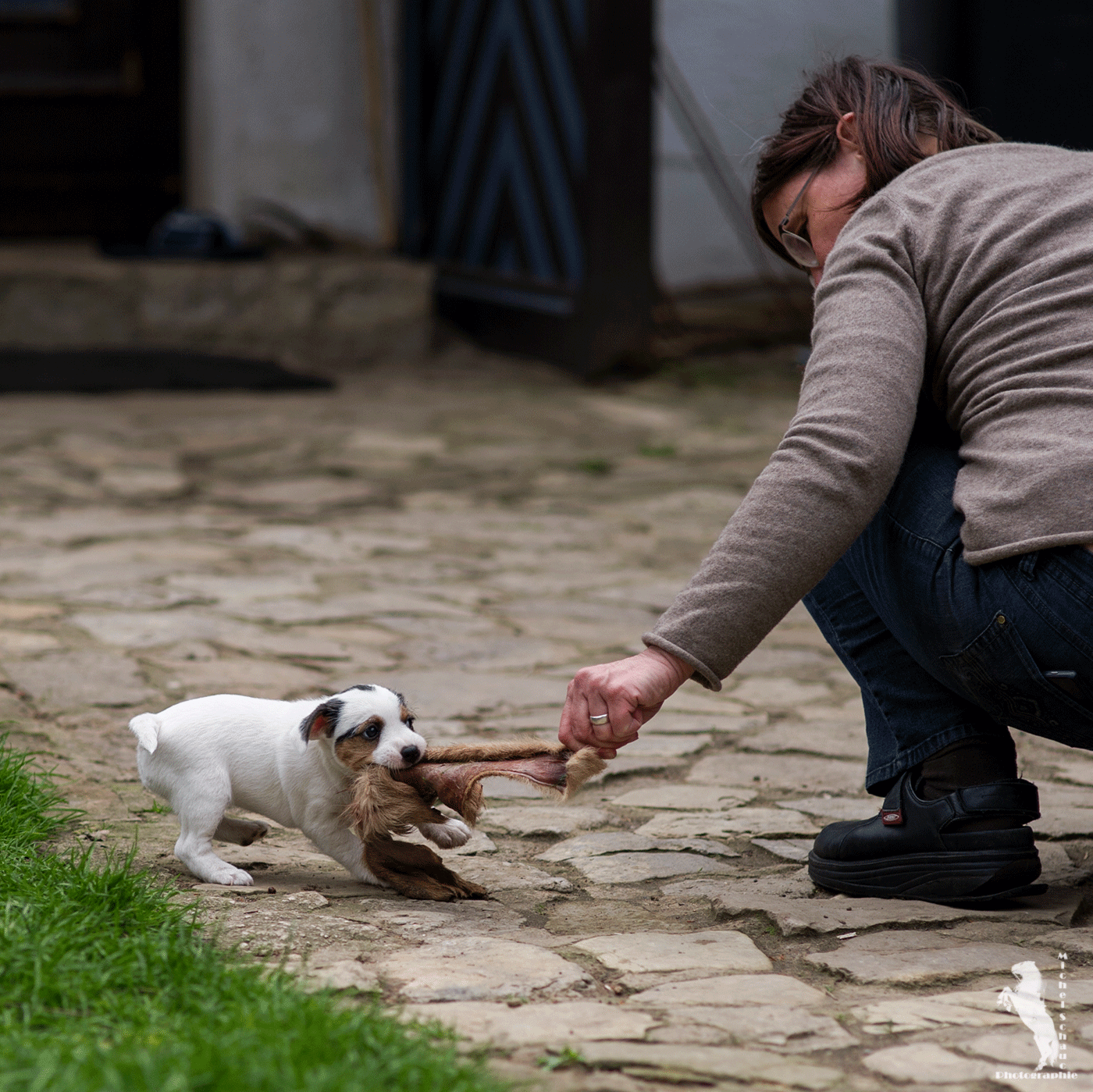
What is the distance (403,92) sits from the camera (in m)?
8.39

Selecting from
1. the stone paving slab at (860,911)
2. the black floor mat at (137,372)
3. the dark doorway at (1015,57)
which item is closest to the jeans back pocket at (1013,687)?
the stone paving slab at (860,911)

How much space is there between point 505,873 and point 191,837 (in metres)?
0.47

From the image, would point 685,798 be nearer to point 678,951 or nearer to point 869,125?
point 678,951

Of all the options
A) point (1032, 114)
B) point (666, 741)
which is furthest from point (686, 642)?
point (1032, 114)

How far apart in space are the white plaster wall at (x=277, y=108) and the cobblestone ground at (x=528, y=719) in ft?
7.27

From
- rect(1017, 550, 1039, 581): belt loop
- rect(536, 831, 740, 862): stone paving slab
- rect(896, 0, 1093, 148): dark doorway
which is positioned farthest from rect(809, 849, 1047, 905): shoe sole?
rect(896, 0, 1093, 148): dark doorway

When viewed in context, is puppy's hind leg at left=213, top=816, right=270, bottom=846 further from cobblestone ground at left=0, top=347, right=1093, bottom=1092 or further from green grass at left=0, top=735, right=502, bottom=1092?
green grass at left=0, top=735, right=502, bottom=1092

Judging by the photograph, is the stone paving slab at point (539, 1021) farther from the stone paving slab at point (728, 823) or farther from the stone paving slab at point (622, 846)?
the stone paving slab at point (728, 823)

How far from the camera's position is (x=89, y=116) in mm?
8375

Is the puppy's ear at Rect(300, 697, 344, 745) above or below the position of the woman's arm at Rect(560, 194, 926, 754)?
below

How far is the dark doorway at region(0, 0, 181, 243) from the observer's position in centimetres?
820

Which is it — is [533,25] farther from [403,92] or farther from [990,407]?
[990,407]

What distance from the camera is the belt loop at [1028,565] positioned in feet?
5.89
